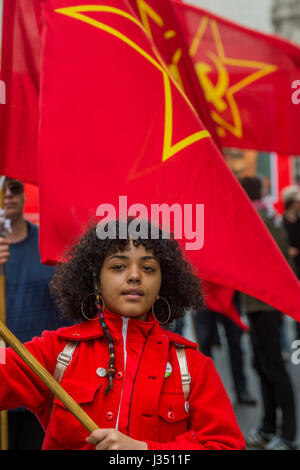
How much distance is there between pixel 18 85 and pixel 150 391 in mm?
1787

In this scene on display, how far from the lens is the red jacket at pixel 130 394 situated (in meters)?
1.82

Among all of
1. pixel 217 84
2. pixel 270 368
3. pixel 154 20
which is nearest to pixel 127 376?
pixel 154 20

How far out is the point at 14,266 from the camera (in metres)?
3.02

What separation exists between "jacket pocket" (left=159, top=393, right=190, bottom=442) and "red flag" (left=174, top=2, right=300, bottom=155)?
296cm

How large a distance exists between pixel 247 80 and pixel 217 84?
218 mm

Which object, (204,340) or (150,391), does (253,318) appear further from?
(150,391)

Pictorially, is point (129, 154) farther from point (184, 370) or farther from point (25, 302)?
point (184, 370)

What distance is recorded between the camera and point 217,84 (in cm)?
465

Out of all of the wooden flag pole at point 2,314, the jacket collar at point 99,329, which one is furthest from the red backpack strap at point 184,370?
the wooden flag pole at point 2,314

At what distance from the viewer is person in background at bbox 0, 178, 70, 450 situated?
2.94 metres
